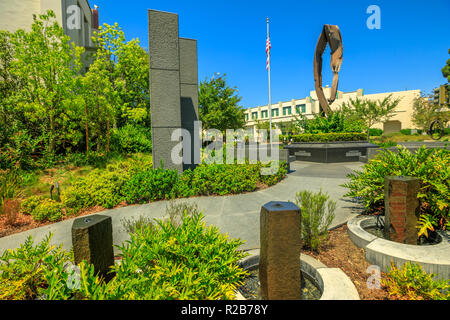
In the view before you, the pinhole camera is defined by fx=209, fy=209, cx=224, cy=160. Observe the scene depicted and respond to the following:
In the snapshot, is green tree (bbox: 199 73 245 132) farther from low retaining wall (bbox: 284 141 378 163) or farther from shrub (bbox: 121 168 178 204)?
shrub (bbox: 121 168 178 204)

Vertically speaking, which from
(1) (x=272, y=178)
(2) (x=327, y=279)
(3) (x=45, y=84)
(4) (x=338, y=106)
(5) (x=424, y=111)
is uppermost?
(4) (x=338, y=106)

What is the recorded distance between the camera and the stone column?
22.6 feet

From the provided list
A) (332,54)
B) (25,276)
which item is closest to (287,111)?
(332,54)

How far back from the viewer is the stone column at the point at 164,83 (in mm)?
6879

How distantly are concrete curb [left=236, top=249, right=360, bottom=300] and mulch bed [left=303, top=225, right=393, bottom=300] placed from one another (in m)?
0.22

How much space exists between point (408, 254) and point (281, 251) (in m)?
1.76

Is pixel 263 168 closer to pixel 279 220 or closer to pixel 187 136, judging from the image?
pixel 187 136

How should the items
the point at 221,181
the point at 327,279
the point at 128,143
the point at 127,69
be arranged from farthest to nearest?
the point at 127,69, the point at 128,143, the point at 221,181, the point at 327,279

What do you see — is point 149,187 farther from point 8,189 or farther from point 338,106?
point 338,106

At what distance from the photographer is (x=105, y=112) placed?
35.1 ft

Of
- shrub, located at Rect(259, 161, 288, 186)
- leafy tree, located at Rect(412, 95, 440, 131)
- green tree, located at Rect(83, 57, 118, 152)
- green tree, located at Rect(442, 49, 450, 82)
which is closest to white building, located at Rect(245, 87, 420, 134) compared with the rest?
leafy tree, located at Rect(412, 95, 440, 131)

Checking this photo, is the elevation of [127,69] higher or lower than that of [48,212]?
higher

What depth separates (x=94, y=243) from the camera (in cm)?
201
